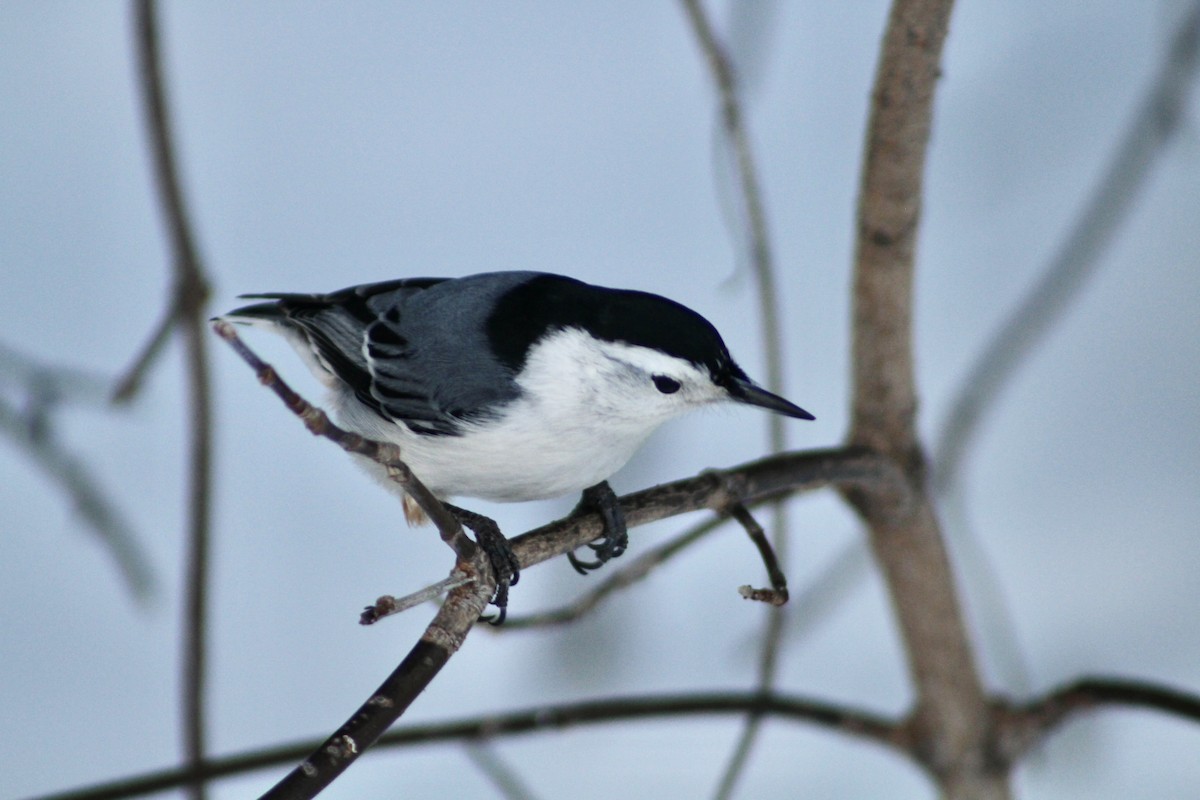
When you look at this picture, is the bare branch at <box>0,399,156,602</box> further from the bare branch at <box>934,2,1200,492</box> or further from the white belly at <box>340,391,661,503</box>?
the bare branch at <box>934,2,1200,492</box>

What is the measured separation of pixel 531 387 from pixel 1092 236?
0.70m

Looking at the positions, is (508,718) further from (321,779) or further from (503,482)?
(321,779)

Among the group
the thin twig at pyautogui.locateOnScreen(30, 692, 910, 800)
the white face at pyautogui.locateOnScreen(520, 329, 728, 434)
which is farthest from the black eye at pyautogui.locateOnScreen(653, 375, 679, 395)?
the thin twig at pyautogui.locateOnScreen(30, 692, 910, 800)

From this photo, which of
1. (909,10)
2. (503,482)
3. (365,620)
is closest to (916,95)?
(909,10)

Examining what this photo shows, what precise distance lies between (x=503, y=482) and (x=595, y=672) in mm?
768

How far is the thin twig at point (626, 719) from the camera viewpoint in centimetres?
78

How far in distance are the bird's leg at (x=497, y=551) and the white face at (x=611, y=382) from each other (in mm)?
71

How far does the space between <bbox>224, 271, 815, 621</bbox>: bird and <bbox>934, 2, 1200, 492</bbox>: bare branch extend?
1.83 ft

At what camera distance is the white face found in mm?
573

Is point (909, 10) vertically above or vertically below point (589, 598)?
above

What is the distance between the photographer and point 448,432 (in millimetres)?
630

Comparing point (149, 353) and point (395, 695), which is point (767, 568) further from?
point (149, 353)

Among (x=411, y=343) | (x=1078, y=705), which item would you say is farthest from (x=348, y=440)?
(x=1078, y=705)

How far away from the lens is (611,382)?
59cm
